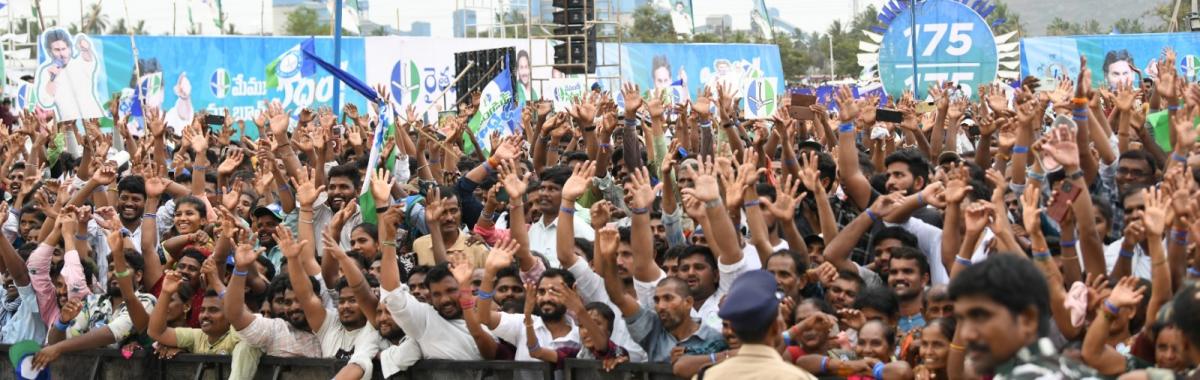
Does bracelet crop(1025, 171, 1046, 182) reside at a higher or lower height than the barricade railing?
higher

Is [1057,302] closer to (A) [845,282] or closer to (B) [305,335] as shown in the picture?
(A) [845,282]

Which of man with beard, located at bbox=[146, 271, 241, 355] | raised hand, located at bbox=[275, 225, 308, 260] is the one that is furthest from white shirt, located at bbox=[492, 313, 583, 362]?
man with beard, located at bbox=[146, 271, 241, 355]

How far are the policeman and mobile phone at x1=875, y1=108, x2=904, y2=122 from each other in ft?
20.1

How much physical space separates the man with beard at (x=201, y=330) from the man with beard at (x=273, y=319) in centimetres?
18

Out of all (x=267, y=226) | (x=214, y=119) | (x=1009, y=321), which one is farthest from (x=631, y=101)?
(x=1009, y=321)

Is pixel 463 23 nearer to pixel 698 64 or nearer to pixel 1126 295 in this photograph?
pixel 698 64

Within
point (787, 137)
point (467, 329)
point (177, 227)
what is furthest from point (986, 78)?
point (467, 329)

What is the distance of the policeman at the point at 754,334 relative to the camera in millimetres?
4707

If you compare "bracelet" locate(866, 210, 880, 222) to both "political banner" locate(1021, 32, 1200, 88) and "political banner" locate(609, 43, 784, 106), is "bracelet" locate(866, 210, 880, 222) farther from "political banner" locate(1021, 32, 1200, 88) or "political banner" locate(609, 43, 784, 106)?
"political banner" locate(609, 43, 784, 106)

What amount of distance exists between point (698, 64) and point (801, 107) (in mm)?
21162

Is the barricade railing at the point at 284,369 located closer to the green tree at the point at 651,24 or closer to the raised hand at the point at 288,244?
the raised hand at the point at 288,244

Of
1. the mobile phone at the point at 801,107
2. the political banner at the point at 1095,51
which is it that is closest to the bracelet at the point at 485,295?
the mobile phone at the point at 801,107

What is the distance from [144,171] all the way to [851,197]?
465 cm

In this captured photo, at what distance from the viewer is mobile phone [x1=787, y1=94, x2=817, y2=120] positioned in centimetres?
1164
